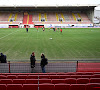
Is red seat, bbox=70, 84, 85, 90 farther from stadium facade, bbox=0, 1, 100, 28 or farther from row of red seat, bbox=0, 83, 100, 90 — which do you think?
stadium facade, bbox=0, 1, 100, 28

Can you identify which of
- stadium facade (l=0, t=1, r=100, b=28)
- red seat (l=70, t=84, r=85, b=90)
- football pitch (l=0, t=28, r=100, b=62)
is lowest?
red seat (l=70, t=84, r=85, b=90)

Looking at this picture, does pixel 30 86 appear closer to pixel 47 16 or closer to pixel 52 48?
pixel 52 48

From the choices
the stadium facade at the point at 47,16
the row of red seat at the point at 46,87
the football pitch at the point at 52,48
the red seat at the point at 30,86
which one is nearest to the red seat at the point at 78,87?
the row of red seat at the point at 46,87

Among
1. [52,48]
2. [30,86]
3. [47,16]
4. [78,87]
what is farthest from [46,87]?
[47,16]

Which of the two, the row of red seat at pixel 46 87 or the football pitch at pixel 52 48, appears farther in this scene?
the football pitch at pixel 52 48

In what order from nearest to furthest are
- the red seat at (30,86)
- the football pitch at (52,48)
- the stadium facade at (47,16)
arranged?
1. the red seat at (30,86)
2. the football pitch at (52,48)
3. the stadium facade at (47,16)

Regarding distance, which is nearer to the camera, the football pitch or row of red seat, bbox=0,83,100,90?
row of red seat, bbox=0,83,100,90

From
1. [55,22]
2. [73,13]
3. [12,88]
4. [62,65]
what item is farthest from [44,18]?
[12,88]

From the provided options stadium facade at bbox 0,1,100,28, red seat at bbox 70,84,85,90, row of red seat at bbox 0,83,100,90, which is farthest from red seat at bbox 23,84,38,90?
stadium facade at bbox 0,1,100,28

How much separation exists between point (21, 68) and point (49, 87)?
4.47 metres

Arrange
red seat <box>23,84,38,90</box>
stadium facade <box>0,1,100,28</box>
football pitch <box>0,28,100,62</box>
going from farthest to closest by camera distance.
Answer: stadium facade <box>0,1,100,28</box> → football pitch <box>0,28,100,62</box> → red seat <box>23,84,38,90</box>

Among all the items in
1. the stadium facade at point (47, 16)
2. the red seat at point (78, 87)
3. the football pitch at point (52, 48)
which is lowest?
the red seat at point (78, 87)

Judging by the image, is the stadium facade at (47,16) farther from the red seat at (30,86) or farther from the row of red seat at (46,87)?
the red seat at (30,86)

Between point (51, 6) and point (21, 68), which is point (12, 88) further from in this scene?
point (51, 6)
